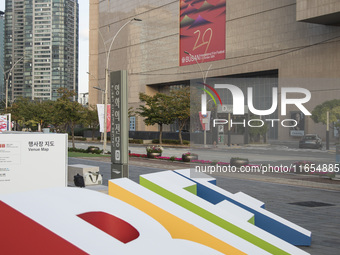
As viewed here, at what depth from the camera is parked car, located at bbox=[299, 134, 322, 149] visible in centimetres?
1770

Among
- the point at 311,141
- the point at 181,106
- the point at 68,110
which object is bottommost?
the point at 311,141

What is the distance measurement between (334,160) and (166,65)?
177ft

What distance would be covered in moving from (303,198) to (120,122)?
24.8 feet

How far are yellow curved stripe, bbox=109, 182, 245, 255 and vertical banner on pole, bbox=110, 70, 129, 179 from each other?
5681 mm

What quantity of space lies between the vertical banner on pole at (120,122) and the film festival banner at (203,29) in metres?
51.7

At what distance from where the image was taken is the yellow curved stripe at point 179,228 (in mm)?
4025

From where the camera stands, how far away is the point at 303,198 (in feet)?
48.0

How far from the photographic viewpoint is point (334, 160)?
19.3 meters

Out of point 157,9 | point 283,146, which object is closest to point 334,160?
point 283,146

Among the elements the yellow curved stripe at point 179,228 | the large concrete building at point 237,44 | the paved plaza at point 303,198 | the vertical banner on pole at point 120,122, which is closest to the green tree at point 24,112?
the large concrete building at point 237,44

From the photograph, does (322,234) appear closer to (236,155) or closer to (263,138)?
(263,138)

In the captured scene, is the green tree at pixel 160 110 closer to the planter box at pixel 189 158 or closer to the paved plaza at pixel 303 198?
the planter box at pixel 189 158

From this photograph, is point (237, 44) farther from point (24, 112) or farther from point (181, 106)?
point (24, 112)

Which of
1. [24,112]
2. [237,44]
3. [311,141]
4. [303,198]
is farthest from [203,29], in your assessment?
[303,198]
